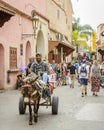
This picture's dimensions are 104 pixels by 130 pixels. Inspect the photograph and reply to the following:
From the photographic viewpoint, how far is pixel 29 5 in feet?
93.7

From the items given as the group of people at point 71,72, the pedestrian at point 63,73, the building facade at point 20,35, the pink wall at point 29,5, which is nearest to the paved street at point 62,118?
the group of people at point 71,72

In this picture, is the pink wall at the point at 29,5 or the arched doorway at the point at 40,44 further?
the arched doorway at the point at 40,44

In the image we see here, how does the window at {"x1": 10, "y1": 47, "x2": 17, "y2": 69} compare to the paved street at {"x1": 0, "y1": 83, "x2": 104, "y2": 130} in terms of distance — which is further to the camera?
the window at {"x1": 10, "y1": 47, "x2": 17, "y2": 69}

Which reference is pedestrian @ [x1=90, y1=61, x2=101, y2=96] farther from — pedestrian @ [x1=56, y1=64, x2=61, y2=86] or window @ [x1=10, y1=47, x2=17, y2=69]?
pedestrian @ [x1=56, y1=64, x2=61, y2=86]

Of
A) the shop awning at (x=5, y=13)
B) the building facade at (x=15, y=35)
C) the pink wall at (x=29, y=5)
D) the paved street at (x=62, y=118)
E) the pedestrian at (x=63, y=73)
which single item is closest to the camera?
the paved street at (x=62, y=118)

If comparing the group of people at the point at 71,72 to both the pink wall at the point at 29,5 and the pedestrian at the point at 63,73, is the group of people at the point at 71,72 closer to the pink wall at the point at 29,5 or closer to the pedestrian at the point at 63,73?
the pedestrian at the point at 63,73

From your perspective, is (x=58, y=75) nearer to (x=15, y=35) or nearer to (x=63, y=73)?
→ (x=63, y=73)

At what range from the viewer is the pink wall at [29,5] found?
983 inches

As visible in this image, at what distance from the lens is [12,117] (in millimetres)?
12188

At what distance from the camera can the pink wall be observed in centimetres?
2497

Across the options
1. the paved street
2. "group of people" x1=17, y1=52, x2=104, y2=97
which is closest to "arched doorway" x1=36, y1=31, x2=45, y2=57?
"group of people" x1=17, y1=52, x2=104, y2=97

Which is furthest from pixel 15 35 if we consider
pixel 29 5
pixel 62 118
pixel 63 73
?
pixel 62 118

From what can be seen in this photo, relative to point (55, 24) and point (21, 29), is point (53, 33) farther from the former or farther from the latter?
point (21, 29)

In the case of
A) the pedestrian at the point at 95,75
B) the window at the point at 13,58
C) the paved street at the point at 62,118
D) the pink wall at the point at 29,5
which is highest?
the pink wall at the point at 29,5
